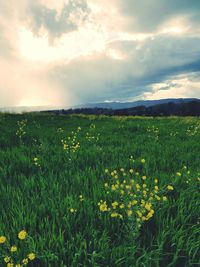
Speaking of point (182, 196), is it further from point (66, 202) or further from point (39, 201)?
point (39, 201)

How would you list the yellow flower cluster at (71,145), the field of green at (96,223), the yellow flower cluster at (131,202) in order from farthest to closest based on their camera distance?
1. the yellow flower cluster at (71,145)
2. the yellow flower cluster at (131,202)
3. the field of green at (96,223)

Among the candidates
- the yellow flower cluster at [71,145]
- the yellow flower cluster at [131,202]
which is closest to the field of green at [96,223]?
the yellow flower cluster at [131,202]

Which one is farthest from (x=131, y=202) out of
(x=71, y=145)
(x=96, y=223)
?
(x=71, y=145)

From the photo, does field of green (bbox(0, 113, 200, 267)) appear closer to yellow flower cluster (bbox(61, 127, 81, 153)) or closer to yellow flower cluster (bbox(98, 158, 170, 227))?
yellow flower cluster (bbox(98, 158, 170, 227))

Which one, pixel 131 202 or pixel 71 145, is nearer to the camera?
pixel 131 202

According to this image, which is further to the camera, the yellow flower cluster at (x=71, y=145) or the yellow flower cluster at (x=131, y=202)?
the yellow flower cluster at (x=71, y=145)

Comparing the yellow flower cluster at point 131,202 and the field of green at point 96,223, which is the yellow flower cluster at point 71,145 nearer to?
the field of green at point 96,223

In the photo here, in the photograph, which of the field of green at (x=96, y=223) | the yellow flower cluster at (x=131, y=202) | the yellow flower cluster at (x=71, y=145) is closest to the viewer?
the field of green at (x=96, y=223)

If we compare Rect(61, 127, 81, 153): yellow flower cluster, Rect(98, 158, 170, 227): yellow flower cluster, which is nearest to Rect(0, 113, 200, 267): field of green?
Rect(98, 158, 170, 227): yellow flower cluster

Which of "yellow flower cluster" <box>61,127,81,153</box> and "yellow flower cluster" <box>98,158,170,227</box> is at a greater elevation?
"yellow flower cluster" <box>61,127,81,153</box>

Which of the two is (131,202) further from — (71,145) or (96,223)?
(71,145)

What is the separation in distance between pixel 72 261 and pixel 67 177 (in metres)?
2.11

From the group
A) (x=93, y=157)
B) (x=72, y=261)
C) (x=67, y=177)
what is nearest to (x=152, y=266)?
(x=72, y=261)

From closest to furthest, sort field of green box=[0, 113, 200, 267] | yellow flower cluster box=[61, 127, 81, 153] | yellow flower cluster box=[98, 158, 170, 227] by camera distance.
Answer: field of green box=[0, 113, 200, 267], yellow flower cluster box=[98, 158, 170, 227], yellow flower cluster box=[61, 127, 81, 153]
